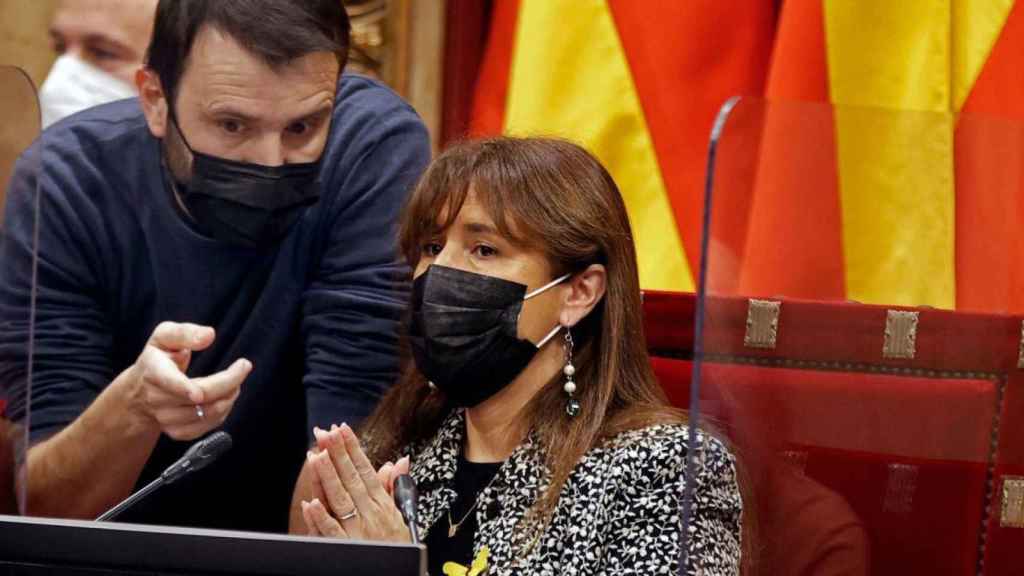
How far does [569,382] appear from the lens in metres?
2.12

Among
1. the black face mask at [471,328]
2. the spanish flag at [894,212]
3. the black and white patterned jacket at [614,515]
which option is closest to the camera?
the spanish flag at [894,212]

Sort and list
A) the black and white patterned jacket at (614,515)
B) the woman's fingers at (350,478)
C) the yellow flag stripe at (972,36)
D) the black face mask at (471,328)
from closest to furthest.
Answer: the black and white patterned jacket at (614,515) → the woman's fingers at (350,478) → the black face mask at (471,328) → the yellow flag stripe at (972,36)

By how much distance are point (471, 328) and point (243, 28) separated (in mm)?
611

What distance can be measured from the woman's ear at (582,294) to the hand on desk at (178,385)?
51 cm

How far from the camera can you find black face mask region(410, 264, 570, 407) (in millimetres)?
2092

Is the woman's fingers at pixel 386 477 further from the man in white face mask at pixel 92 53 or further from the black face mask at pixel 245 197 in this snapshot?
the man in white face mask at pixel 92 53

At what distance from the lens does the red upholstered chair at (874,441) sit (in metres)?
1.71

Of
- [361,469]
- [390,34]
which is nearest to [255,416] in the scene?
[361,469]

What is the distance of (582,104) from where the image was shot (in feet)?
8.96

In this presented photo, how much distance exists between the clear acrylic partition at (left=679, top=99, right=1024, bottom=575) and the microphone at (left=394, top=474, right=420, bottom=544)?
13.8 inches

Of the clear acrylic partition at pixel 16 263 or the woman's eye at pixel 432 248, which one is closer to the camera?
the clear acrylic partition at pixel 16 263

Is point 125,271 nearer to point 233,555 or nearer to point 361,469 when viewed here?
point 361,469

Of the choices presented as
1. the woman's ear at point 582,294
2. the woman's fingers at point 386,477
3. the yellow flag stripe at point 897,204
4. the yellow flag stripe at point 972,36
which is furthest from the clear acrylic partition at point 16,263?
the yellow flag stripe at point 972,36

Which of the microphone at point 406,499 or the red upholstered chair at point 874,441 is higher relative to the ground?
the red upholstered chair at point 874,441
